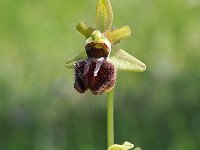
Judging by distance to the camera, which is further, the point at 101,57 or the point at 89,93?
the point at 89,93

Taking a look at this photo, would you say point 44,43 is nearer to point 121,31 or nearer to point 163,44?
point 163,44

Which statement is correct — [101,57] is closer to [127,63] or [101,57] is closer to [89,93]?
[127,63]

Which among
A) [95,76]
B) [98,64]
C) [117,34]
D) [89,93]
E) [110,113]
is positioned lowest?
[110,113]

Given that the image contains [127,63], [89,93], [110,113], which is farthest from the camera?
[89,93]

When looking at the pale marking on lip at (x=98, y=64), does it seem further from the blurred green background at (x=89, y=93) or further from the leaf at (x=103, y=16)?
the blurred green background at (x=89, y=93)

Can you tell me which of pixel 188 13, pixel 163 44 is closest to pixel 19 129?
pixel 163 44

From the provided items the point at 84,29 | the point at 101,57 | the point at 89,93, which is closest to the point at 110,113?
the point at 101,57

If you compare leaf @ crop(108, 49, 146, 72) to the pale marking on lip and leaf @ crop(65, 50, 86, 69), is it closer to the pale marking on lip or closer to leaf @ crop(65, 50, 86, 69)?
the pale marking on lip

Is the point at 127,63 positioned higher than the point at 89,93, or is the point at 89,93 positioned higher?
the point at 89,93
